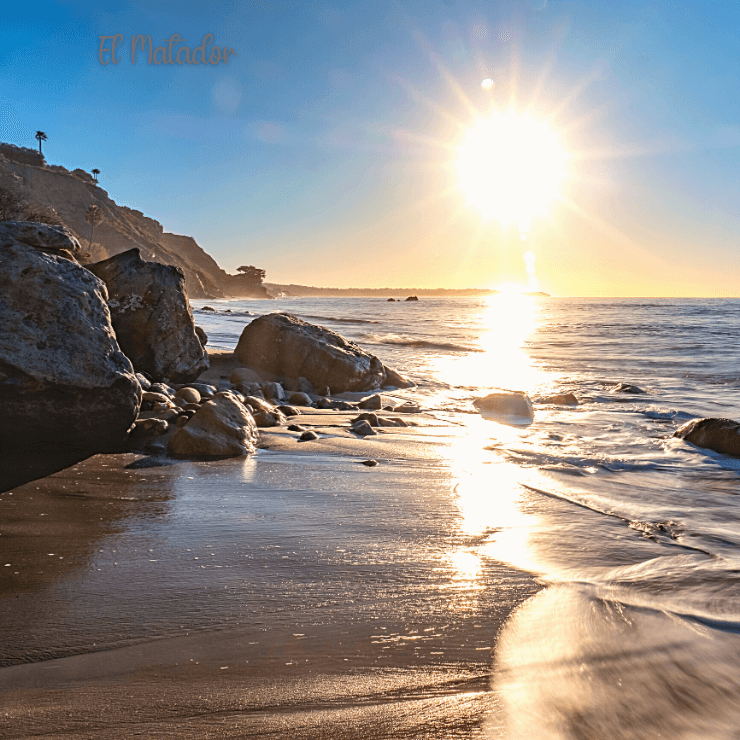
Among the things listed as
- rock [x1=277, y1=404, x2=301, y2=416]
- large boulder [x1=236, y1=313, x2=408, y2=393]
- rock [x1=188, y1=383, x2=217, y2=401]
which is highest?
large boulder [x1=236, y1=313, x2=408, y2=393]

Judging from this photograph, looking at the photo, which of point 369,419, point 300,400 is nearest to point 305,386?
point 300,400

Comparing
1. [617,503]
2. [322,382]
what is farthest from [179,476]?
[322,382]

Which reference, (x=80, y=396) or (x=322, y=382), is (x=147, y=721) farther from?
(x=322, y=382)

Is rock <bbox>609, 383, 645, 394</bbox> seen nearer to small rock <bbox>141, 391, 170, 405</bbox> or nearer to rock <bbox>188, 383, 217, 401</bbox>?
rock <bbox>188, 383, 217, 401</bbox>

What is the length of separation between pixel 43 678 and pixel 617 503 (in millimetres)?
3089

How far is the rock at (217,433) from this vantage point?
13.1 ft

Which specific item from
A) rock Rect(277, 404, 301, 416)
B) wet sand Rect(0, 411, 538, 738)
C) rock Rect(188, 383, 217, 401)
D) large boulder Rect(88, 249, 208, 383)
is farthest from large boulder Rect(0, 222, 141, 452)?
large boulder Rect(88, 249, 208, 383)

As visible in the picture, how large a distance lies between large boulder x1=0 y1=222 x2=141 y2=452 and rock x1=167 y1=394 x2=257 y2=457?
1.36ft

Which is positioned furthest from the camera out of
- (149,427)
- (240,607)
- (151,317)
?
(151,317)

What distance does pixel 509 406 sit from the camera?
656cm

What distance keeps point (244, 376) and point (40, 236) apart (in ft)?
11.8

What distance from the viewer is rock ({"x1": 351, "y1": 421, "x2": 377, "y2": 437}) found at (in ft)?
16.8

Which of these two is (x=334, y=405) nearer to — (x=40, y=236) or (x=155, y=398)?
(x=155, y=398)

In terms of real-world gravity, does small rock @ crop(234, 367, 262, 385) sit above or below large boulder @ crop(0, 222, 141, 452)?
below
